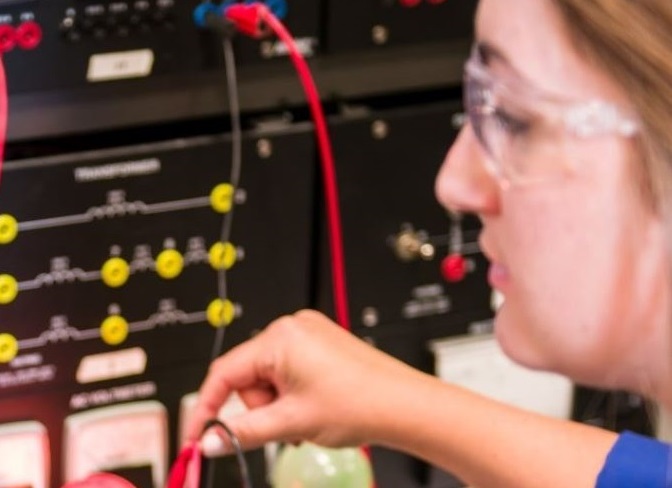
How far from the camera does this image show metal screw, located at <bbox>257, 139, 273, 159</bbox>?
86 cm

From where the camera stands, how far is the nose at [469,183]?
2.21ft

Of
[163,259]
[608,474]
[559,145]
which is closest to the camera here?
[559,145]

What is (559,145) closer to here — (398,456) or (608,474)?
(608,474)

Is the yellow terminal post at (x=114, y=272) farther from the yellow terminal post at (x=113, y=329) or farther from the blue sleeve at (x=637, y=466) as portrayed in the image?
the blue sleeve at (x=637, y=466)

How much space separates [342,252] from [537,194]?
1.02ft

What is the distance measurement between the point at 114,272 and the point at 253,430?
17 cm

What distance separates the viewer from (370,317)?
95 centimetres

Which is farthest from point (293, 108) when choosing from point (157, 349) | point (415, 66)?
point (157, 349)

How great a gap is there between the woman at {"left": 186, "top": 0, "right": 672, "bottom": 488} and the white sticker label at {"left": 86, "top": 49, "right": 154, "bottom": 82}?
8.8 inches

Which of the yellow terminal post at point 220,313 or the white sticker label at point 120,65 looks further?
the yellow terminal post at point 220,313

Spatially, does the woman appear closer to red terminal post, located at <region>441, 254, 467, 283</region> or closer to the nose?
the nose

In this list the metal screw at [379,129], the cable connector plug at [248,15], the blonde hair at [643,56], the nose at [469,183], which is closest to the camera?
the blonde hair at [643,56]

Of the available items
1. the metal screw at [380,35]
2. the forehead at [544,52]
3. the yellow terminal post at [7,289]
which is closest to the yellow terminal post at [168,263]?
the yellow terminal post at [7,289]

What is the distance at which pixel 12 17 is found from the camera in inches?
29.4
